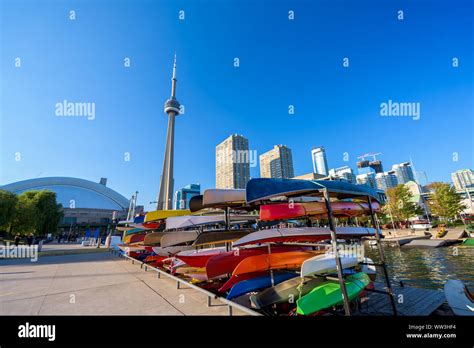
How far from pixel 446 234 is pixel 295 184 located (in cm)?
3685

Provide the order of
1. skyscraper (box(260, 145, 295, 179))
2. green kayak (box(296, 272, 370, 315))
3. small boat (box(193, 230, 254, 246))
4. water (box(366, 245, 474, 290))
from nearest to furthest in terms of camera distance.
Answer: green kayak (box(296, 272, 370, 315)) → small boat (box(193, 230, 254, 246)) → water (box(366, 245, 474, 290)) → skyscraper (box(260, 145, 295, 179))

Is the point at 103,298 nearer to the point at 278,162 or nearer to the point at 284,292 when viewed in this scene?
the point at 284,292

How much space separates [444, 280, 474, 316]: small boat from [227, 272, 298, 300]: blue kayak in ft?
13.7

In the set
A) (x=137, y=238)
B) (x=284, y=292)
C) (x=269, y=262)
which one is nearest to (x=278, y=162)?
(x=137, y=238)

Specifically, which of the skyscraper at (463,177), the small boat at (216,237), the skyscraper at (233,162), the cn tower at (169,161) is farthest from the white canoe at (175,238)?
the skyscraper at (463,177)

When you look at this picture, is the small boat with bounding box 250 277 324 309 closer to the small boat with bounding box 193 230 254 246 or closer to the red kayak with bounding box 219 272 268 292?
the red kayak with bounding box 219 272 268 292

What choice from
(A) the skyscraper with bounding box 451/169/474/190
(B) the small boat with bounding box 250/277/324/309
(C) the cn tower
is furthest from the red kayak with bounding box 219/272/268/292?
(A) the skyscraper with bounding box 451/169/474/190

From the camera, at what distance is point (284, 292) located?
16.2ft

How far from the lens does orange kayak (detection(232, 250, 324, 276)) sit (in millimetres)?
5393

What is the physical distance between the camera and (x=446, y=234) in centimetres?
2850

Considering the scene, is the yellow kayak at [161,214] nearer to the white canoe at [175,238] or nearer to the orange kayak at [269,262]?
the white canoe at [175,238]

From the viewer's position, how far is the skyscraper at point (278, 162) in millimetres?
111688

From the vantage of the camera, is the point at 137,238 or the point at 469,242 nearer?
the point at 137,238

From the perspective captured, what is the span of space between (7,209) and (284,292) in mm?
34700
